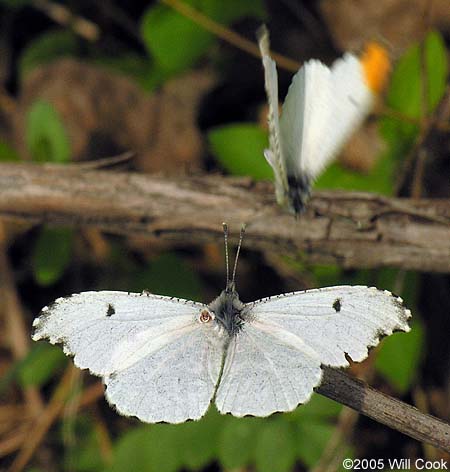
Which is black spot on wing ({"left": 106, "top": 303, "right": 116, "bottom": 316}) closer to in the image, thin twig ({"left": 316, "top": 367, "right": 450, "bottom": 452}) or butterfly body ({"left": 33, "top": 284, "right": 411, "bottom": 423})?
butterfly body ({"left": 33, "top": 284, "right": 411, "bottom": 423})

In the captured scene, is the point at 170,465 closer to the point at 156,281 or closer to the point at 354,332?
the point at 156,281

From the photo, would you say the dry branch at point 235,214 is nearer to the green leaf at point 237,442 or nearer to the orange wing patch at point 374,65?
the orange wing patch at point 374,65

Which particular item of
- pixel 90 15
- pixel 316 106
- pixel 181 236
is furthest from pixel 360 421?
pixel 90 15

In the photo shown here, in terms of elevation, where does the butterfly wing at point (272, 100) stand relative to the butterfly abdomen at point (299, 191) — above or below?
above

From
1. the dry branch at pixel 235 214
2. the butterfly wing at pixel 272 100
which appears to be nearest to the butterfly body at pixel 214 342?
the butterfly wing at pixel 272 100

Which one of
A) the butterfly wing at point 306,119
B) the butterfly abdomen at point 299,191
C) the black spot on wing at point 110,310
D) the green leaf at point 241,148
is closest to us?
the black spot on wing at point 110,310

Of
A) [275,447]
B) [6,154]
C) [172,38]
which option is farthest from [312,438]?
[172,38]
